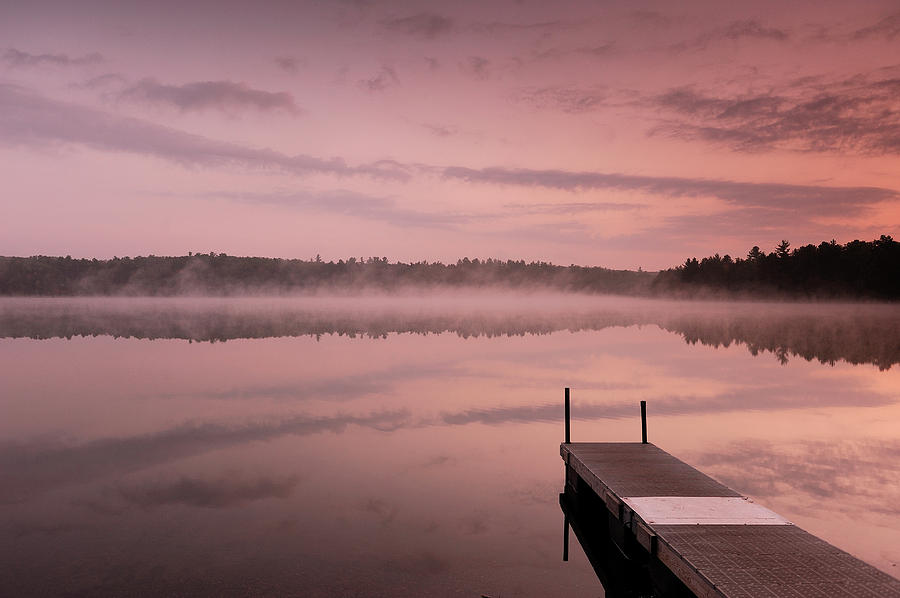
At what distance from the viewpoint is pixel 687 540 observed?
37.9 ft

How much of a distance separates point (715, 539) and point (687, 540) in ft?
1.64

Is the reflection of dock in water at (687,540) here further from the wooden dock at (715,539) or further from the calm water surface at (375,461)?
the calm water surface at (375,461)

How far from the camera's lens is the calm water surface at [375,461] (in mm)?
13406

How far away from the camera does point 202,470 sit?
20422 millimetres

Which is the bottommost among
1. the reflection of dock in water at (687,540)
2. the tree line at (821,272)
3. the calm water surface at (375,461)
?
the calm water surface at (375,461)

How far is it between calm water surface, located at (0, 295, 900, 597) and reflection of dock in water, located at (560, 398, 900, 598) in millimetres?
913

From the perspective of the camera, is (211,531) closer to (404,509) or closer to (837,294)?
(404,509)

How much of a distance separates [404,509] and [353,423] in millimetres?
11504

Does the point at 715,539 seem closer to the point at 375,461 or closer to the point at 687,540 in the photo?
the point at 687,540

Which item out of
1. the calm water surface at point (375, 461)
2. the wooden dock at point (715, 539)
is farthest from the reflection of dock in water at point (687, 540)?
the calm water surface at point (375, 461)

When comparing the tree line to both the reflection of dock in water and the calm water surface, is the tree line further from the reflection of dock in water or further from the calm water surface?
the reflection of dock in water

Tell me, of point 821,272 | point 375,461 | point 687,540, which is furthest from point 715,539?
Result: point 821,272

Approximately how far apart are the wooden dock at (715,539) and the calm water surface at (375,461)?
1.70 m

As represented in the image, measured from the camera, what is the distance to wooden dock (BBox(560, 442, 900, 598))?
384 inches
